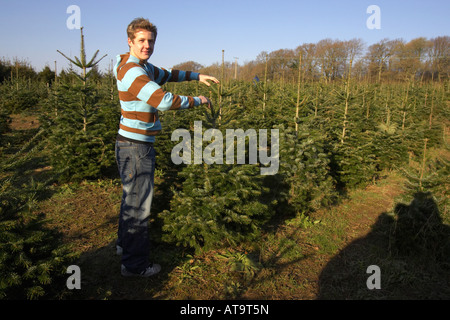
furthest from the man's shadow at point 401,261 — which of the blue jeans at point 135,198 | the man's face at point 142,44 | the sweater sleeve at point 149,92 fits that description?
the man's face at point 142,44

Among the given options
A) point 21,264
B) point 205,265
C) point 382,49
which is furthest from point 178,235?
point 382,49

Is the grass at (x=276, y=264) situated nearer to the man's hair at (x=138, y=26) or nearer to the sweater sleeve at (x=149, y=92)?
the sweater sleeve at (x=149, y=92)

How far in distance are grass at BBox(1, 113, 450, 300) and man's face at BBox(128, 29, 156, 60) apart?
1.47 metres

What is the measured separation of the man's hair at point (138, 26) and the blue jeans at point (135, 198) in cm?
107

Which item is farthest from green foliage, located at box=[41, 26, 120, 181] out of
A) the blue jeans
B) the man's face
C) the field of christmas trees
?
the man's face

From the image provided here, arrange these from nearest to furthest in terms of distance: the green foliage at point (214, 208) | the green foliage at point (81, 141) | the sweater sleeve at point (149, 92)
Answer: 1. the sweater sleeve at point (149, 92)
2. the green foliage at point (214, 208)
3. the green foliage at point (81, 141)

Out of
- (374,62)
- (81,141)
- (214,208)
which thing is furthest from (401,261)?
(374,62)

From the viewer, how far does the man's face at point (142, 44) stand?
9.23 ft

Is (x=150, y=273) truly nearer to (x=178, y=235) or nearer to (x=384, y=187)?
(x=178, y=235)

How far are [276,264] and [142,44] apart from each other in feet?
9.76

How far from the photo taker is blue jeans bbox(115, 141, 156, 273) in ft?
9.98

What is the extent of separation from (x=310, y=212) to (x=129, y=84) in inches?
153

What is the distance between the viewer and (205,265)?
354cm

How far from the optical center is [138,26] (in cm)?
279
